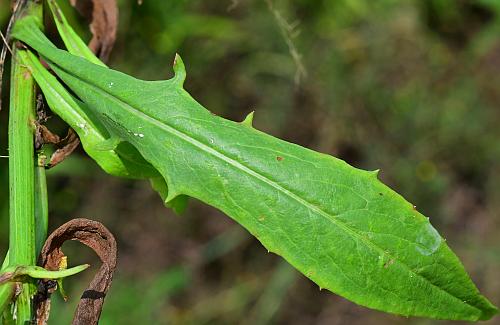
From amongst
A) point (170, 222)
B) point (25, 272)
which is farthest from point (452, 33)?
point (25, 272)

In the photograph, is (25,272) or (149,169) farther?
(149,169)

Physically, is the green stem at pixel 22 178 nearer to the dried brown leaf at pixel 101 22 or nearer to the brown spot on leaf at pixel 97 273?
the brown spot on leaf at pixel 97 273

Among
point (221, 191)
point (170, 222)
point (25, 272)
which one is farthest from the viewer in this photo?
point (170, 222)

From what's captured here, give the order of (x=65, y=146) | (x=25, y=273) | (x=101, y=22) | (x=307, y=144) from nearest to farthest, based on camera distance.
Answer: (x=25, y=273) < (x=65, y=146) < (x=101, y=22) < (x=307, y=144)

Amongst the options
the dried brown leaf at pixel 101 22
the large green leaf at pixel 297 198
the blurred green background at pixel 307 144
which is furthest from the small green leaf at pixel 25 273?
the blurred green background at pixel 307 144

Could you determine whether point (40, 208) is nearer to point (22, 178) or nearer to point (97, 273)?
point (22, 178)

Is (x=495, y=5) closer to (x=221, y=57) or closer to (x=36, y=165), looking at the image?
Answer: (x=221, y=57)

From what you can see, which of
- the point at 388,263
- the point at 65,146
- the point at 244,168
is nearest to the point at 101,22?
the point at 65,146

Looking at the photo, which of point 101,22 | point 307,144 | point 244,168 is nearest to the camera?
point 244,168
